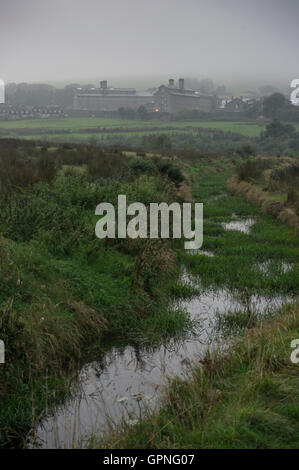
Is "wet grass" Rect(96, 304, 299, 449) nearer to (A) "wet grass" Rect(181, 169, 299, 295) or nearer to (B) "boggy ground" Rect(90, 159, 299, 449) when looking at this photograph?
(B) "boggy ground" Rect(90, 159, 299, 449)

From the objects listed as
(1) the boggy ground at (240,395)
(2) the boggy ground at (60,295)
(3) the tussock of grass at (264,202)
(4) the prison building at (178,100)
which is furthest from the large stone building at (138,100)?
(1) the boggy ground at (240,395)

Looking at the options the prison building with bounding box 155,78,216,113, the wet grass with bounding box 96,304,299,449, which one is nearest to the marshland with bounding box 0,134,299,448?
the wet grass with bounding box 96,304,299,449

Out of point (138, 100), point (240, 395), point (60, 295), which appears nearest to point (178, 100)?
point (138, 100)

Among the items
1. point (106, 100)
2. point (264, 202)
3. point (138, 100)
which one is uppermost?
point (138, 100)

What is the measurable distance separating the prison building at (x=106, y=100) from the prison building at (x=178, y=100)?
2.45 metres

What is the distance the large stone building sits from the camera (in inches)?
4545

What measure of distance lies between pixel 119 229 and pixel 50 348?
4.51 meters

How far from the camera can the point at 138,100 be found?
120 m

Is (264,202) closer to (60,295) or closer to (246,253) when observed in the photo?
(246,253)

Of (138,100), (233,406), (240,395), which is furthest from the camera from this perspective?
(138,100)

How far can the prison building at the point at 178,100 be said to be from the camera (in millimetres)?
115438

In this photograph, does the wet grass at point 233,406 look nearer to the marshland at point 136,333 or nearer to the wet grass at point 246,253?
the marshland at point 136,333

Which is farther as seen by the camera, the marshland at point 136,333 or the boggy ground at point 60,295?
the boggy ground at point 60,295

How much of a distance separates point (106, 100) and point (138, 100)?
28.3 ft
